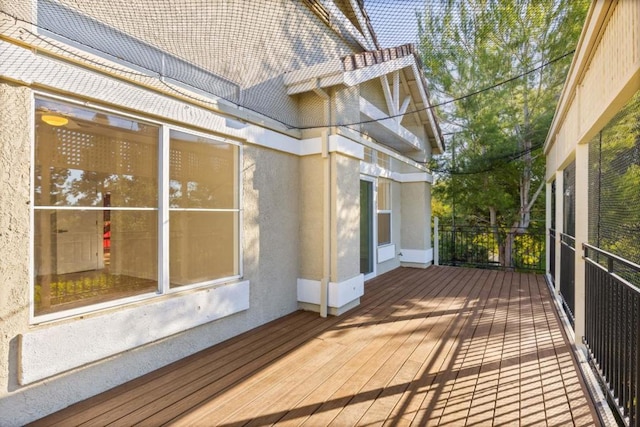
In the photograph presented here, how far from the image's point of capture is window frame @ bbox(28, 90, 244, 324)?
7.16 feet

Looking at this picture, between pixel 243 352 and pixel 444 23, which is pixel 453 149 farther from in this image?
pixel 243 352

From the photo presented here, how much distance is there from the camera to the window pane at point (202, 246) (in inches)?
124

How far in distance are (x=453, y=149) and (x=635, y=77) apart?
832 cm

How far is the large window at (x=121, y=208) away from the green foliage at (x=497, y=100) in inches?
160

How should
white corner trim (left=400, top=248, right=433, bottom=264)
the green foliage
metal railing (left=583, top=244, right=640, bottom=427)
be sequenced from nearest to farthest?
metal railing (left=583, top=244, right=640, bottom=427)
the green foliage
white corner trim (left=400, top=248, right=433, bottom=264)

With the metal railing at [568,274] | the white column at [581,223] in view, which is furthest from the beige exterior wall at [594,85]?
the metal railing at [568,274]

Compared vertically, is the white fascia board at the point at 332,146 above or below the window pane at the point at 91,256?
above

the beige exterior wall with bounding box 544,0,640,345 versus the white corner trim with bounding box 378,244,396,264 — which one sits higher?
the beige exterior wall with bounding box 544,0,640,345

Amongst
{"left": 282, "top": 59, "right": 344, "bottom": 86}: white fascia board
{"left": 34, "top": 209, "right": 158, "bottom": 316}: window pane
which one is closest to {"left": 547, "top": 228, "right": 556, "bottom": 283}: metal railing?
{"left": 282, "top": 59, "right": 344, "bottom": 86}: white fascia board

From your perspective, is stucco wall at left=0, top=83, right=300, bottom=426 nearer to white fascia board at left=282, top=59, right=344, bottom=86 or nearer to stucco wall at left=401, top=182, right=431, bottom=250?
white fascia board at left=282, top=59, right=344, bottom=86

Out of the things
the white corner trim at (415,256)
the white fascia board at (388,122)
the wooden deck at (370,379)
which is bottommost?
the wooden deck at (370,379)

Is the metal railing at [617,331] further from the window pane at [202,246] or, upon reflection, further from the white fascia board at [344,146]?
the window pane at [202,246]

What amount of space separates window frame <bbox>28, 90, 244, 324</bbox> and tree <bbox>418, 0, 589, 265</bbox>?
12.9 ft

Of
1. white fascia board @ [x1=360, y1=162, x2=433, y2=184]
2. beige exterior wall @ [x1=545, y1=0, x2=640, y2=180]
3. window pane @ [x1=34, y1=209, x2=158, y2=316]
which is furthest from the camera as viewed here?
white fascia board @ [x1=360, y1=162, x2=433, y2=184]
